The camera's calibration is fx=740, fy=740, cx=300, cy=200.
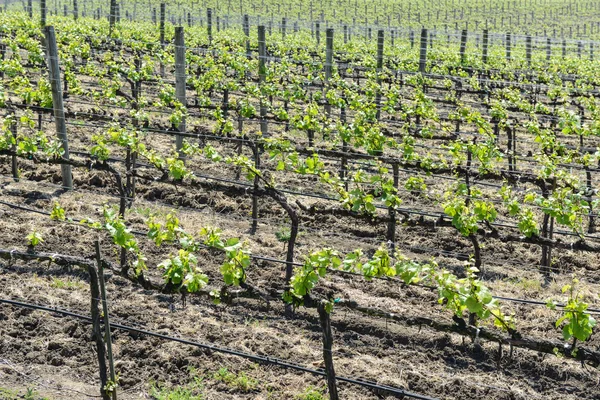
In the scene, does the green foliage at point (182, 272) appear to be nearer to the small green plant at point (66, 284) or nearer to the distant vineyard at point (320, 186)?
the distant vineyard at point (320, 186)

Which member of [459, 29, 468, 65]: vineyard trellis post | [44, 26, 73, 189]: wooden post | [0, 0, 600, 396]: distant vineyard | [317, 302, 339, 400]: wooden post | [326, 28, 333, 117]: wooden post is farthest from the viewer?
[459, 29, 468, 65]: vineyard trellis post

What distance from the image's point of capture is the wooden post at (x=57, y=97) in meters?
9.25

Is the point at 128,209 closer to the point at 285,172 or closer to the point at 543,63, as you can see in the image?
the point at 285,172

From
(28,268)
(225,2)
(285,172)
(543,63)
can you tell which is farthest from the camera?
(225,2)

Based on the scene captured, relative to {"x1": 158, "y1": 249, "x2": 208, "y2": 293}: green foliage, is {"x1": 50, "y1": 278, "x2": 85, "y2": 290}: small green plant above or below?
below

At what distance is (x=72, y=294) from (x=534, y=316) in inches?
172

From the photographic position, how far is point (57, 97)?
9477 mm

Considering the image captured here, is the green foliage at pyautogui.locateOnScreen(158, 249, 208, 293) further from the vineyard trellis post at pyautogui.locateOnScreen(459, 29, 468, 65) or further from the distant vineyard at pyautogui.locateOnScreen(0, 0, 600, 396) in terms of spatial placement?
the vineyard trellis post at pyautogui.locateOnScreen(459, 29, 468, 65)

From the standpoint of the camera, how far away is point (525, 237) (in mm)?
6906

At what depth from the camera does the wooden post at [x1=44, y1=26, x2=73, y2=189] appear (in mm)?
9250

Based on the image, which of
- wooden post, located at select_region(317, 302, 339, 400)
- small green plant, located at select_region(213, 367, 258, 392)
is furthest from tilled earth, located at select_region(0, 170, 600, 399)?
wooden post, located at select_region(317, 302, 339, 400)

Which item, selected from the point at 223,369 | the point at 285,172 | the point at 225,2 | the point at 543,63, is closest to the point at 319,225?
the point at 285,172

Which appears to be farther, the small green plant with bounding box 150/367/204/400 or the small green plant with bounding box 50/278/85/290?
the small green plant with bounding box 50/278/85/290

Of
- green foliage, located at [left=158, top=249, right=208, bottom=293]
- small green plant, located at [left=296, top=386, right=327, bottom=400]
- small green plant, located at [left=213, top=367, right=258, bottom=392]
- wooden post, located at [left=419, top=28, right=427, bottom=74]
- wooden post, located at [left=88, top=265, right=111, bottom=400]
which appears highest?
wooden post, located at [left=419, top=28, right=427, bottom=74]
